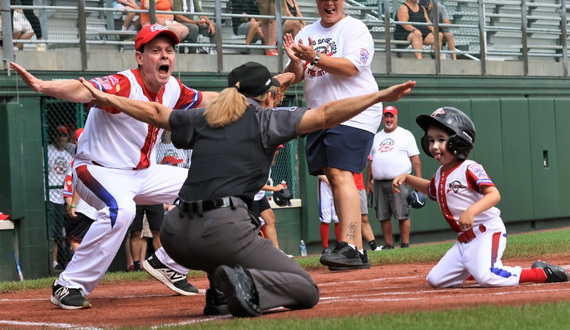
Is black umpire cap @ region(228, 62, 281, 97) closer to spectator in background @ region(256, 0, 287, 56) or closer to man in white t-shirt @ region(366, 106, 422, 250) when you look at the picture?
man in white t-shirt @ region(366, 106, 422, 250)

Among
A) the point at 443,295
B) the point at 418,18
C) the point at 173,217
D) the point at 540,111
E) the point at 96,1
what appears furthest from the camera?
the point at 540,111

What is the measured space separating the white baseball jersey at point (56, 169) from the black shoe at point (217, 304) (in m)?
7.90

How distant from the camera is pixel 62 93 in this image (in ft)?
22.3

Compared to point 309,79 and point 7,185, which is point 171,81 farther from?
point 7,185

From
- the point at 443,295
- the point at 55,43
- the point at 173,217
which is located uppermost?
the point at 55,43

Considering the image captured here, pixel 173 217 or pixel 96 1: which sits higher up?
pixel 96 1

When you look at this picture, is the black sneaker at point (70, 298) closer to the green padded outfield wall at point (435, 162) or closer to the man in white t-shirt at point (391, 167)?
the green padded outfield wall at point (435, 162)

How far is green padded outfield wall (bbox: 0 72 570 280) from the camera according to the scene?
513 inches

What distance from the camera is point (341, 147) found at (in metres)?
8.61

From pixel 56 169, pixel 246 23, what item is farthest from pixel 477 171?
pixel 246 23

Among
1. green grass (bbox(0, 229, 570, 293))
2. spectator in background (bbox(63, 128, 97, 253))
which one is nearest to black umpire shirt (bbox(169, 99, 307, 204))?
green grass (bbox(0, 229, 570, 293))

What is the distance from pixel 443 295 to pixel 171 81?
2.91m

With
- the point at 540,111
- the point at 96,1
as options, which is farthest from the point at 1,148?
the point at 540,111

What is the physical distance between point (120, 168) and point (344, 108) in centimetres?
243
